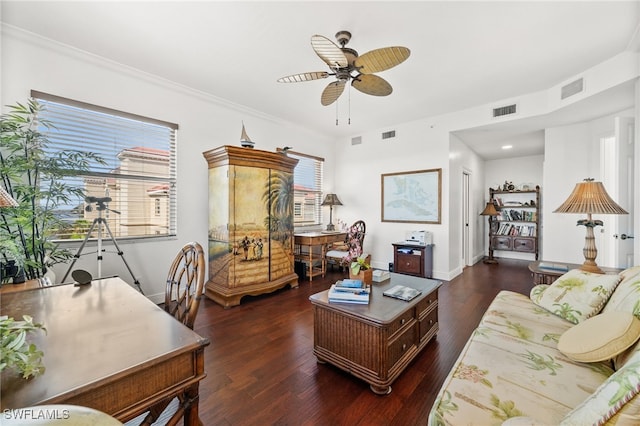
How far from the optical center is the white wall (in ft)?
7.92

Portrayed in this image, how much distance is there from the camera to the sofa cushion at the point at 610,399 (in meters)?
0.70

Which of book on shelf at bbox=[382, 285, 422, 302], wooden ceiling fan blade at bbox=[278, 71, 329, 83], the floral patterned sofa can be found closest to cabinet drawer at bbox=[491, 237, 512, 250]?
the floral patterned sofa

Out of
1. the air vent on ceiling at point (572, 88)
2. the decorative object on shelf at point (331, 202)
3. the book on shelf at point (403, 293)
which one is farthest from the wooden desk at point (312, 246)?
the air vent on ceiling at point (572, 88)

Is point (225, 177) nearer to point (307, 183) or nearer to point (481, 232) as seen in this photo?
point (307, 183)

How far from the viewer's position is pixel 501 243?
636 cm

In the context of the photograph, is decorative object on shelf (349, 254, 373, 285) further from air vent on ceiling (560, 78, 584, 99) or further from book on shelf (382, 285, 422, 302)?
air vent on ceiling (560, 78, 584, 99)

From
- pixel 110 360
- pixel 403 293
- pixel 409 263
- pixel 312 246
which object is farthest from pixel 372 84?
pixel 409 263

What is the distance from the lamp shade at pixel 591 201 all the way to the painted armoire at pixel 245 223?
3.15 meters

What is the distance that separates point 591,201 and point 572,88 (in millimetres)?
1804

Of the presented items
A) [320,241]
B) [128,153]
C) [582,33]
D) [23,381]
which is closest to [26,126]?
[128,153]

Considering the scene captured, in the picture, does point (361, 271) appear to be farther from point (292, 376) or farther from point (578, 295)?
point (578, 295)

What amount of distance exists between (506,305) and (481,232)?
16.8 ft

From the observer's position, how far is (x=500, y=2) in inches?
79.4

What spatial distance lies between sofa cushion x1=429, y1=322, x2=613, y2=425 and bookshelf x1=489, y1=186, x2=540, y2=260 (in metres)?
5.35
